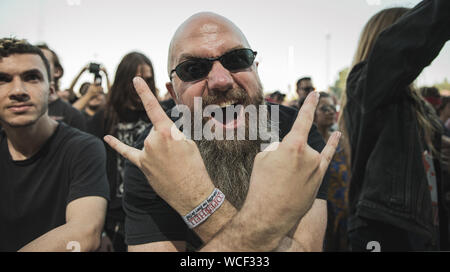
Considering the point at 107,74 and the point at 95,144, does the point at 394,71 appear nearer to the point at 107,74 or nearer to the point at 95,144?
the point at 95,144

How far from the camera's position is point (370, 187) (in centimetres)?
163

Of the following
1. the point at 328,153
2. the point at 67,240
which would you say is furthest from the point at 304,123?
the point at 67,240

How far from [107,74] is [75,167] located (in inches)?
38.2

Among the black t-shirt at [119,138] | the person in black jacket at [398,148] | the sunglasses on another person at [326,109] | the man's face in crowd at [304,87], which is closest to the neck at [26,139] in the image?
the black t-shirt at [119,138]

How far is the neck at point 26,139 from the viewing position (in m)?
1.76

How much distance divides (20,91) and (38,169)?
0.46 m

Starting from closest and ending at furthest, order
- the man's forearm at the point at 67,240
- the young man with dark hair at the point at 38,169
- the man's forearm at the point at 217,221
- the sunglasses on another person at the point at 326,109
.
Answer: the man's forearm at the point at 217,221, the man's forearm at the point at 67,240, the young man with dark hair at the point at 38,169, the sunglasses on another person at the point at 326,109

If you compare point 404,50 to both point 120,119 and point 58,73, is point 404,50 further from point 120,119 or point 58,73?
point 58,73

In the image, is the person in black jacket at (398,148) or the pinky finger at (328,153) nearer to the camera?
the pinky finger at (328,153)

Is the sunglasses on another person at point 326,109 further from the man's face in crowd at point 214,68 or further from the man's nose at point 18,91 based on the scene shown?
the man's nose at point 18,91

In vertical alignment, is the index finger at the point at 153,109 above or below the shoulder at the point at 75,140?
above

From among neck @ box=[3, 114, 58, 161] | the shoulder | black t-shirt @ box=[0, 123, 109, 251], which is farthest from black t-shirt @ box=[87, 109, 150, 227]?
neck @ box=[3, 114, 58, 161]

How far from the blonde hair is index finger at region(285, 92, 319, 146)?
103cm

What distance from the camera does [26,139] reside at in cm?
176
